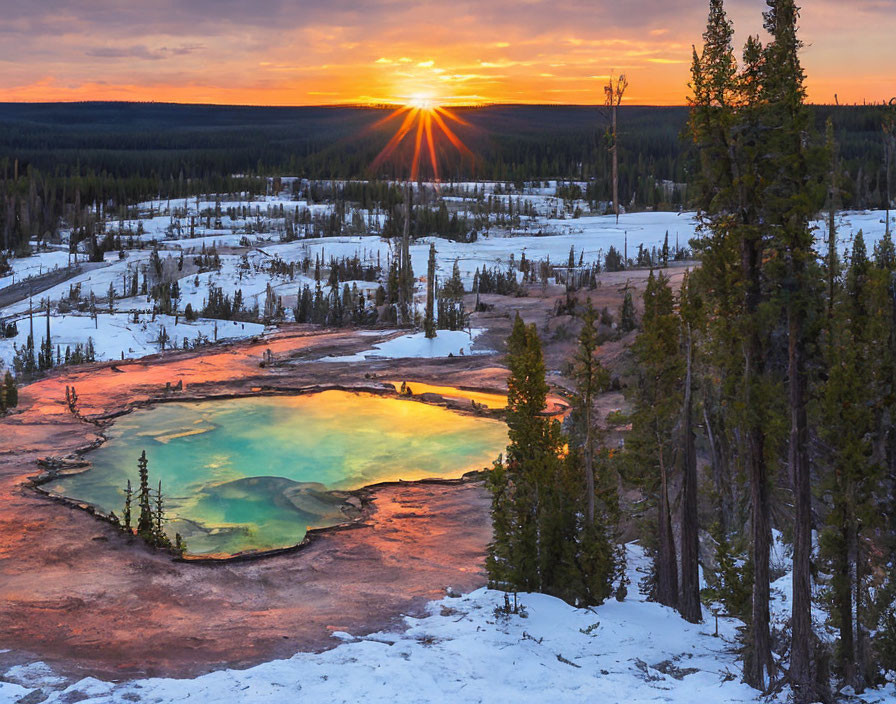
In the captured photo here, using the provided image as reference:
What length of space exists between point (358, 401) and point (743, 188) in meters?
21.9

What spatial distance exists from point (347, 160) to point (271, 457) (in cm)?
12475

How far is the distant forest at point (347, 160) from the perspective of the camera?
95250 millimetres

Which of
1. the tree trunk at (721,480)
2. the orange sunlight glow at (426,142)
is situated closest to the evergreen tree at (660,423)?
the tree trunk at (721,480)

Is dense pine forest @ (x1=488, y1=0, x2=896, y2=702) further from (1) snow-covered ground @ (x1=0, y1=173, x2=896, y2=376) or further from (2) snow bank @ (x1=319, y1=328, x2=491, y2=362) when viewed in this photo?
(1) snow-covered ground @ (x1=0, y1=173, x2=896, y2=376)

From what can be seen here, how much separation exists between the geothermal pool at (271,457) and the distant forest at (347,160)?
42.6m

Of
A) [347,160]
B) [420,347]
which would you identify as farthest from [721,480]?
[347,160]

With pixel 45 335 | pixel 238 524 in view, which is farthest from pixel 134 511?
pixel 45 335

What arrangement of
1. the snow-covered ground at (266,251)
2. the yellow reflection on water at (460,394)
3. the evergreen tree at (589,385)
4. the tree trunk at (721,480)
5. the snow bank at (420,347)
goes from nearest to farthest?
1. the evergreen tree at (589,385)
2. the tree trunk at (721,480)
3. the yellow reflection on water at (460,394)
4. the snow bank at (420,347)
5. the snow-covered ground at (266,251)

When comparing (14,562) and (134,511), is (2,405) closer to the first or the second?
(134,511)

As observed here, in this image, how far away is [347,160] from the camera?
144 m

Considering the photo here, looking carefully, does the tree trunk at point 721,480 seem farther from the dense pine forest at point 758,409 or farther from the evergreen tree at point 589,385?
the evergreen tree at point 589,385

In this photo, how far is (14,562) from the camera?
667 inches

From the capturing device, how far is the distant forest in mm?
95250

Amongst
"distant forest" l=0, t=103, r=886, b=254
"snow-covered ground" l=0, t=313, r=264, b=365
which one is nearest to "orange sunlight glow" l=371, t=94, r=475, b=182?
"distant forest" l=0, t=103, r=886, b=254
